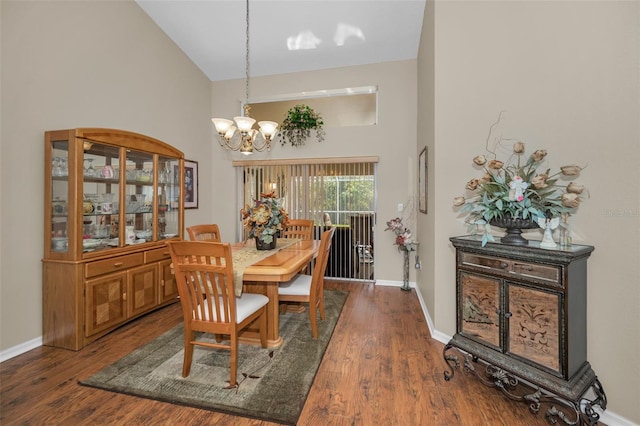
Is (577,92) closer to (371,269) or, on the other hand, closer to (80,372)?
(371,269)

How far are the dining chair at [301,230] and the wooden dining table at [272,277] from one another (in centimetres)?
83

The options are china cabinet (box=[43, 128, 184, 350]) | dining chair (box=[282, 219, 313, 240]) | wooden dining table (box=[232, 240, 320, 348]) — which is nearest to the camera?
wooden dining table (box=[232, 240, 320, 348])

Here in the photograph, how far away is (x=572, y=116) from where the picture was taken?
1903 millimetres

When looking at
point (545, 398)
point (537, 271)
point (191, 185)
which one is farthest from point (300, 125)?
point (545, 398)

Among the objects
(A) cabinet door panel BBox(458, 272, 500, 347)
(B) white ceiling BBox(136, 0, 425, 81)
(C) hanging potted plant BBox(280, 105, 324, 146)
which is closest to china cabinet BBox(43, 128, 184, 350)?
(B) white ceiling BBox(136, 0, 425, 81)

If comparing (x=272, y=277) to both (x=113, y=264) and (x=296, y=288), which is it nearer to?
(x=296, y=288)

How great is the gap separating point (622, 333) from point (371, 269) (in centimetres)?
307

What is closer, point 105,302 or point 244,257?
point 244,257

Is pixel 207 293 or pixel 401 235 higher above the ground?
pixel 401 235

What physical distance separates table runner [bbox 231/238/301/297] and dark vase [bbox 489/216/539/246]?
1.84 m

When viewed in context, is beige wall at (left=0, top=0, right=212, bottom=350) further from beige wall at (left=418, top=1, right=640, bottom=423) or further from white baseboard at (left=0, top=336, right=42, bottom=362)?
beige wall at (left=418, top=1, right=640, bottom=423)

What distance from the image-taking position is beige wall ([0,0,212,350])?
7.76 feet

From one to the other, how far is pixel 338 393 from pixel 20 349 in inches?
107

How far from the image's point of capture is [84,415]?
5.65 ft
